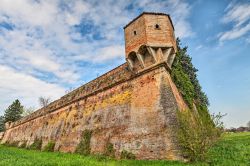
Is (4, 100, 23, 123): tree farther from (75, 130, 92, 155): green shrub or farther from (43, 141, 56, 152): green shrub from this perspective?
(75, 130, 92, 155): green shrub

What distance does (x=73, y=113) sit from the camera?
20.2m

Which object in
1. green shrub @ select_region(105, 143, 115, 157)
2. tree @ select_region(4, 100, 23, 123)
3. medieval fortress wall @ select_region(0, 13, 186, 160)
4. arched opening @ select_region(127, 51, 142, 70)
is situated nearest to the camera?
medieval fortress wall @ select_region(0, 13, 186, 160)

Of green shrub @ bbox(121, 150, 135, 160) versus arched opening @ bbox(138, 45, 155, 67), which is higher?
arched opening @ bbox(138, 45, 155, 67)

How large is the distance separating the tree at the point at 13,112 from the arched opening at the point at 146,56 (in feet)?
172

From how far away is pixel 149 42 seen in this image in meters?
13.6

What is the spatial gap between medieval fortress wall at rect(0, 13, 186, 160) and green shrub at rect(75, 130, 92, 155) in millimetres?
420

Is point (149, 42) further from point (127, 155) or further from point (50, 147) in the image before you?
point (50, 147)

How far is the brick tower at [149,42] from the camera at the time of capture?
44.8 feet

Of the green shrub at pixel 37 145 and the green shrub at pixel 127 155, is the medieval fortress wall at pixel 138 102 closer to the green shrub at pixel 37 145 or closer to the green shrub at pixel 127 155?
the green shrub at pixel 127 155

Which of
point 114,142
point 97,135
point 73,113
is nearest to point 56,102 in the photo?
point 73,113

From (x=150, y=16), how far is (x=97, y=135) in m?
9.42

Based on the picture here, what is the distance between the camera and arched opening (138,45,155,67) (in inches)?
543

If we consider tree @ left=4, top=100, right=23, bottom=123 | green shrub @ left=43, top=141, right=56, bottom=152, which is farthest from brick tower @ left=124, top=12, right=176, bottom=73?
tree @ left=4, top=100, right=23, bottom=123

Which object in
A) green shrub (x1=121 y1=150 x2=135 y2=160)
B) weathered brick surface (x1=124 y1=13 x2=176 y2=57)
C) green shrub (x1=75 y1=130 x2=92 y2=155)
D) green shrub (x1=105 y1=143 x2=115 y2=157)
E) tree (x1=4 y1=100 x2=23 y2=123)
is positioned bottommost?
green shrub (x1=121 y1=150 x2=135 y2=160)
